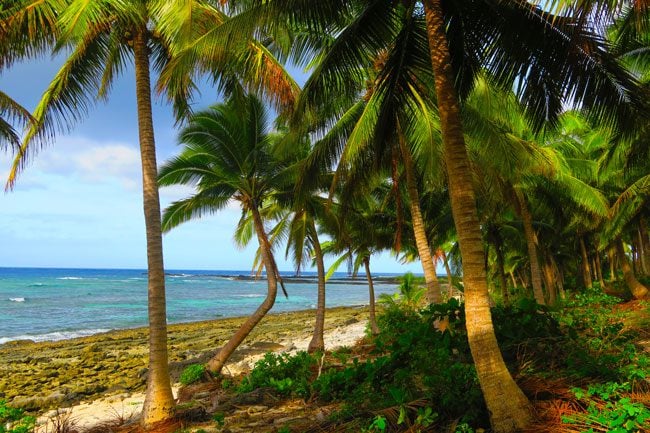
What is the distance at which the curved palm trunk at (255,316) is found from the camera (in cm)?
1048

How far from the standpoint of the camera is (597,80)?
5395 mm

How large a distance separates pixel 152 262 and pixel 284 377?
328 centimetres

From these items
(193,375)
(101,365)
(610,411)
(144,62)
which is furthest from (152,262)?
(101,365)

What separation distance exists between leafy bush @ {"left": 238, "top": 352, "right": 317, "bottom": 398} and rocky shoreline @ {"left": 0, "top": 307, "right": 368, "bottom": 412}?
443cm

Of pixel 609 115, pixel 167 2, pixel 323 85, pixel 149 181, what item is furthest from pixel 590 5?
pixel 149 181

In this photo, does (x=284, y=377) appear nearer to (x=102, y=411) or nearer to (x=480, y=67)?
(x=102, y=411)

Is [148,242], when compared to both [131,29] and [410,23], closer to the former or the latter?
[131,29]

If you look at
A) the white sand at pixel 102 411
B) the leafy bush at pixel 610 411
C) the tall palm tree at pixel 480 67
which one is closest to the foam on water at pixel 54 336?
the white sand at pixel 102 411

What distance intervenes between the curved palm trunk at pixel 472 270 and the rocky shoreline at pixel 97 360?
8.89 metres

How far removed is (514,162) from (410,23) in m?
4.72

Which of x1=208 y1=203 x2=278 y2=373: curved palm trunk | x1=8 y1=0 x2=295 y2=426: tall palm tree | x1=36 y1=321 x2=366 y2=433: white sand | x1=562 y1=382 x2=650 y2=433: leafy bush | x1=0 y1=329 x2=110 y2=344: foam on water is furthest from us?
x1=0 y1=329 x2=110 y2=344: foam on water

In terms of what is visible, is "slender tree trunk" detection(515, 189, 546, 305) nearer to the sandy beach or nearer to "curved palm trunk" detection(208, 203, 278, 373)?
the sandy beach

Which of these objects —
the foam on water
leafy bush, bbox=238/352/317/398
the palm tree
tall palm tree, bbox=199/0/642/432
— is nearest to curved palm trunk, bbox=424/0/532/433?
tall palm tree, bbox=199/0/642/432

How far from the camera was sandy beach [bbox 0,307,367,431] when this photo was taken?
998 cm
